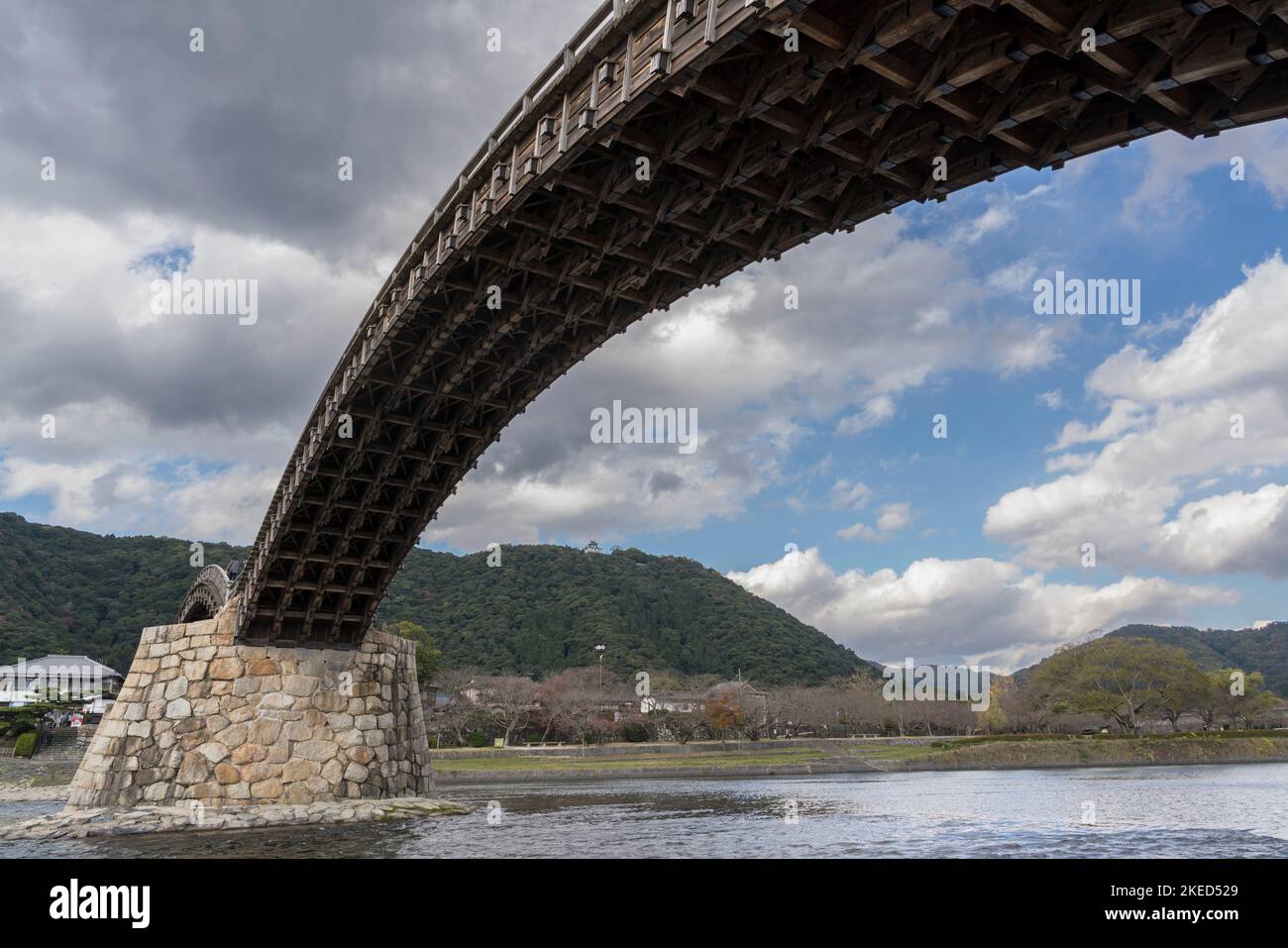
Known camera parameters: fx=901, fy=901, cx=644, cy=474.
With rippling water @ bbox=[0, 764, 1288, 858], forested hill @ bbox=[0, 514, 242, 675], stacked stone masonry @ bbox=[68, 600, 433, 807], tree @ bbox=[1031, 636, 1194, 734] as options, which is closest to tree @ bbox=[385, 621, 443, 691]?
forested hill @ bbox=[0, 514, 242, 675]

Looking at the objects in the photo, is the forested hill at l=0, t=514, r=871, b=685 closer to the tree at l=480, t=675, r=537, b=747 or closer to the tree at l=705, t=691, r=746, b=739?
the tree at l=480, t=675, r=537, b=747

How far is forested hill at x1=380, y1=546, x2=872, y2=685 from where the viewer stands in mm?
109688

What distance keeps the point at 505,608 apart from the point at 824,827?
3810 inches

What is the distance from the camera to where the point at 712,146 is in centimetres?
1539

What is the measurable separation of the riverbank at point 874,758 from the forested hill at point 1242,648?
67.6 metres

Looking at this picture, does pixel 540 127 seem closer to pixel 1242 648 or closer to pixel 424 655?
pixel 424 655

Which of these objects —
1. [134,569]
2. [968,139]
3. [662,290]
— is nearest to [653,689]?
[134,569]

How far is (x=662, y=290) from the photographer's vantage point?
71.4 feet

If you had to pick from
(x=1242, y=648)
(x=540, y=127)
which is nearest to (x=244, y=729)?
(x=540, y=127)

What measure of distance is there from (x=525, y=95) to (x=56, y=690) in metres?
86.0

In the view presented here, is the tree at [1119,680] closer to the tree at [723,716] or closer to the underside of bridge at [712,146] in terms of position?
the tree at [723,716]

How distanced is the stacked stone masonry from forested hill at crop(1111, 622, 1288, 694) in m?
122
